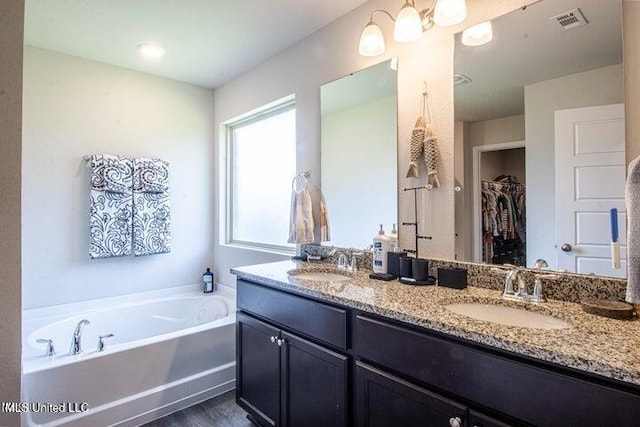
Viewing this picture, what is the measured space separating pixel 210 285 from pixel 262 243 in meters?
0.74

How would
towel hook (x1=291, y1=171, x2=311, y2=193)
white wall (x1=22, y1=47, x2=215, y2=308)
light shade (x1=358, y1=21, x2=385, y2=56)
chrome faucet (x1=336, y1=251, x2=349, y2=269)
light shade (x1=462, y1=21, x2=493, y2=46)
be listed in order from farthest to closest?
white wall (x1=22, y1=47, x2=215, y2=308), towel hook (x1=291, y1=171, x2=311, y2=193), chrome faucet (x1=336, y1=251, x2=349, y2=269), light shade (x1=358, y1=21, x2=385, y2=56), light shade (x1=462, y1=21, x2=493, y2=46)

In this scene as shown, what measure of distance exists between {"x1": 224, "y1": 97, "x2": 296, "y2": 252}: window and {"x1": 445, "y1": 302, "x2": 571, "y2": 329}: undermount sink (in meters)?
1.61

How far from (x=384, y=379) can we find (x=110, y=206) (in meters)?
2.51

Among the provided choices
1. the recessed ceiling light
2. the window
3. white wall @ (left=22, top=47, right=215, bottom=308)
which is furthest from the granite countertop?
the recessed ceiling light

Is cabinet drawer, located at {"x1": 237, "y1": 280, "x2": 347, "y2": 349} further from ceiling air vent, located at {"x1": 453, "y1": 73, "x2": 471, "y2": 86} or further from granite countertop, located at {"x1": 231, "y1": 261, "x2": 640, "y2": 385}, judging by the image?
ceiling air vent, located at {"x1": 453, "y1": 73, "x2": 471, "y2": 86}

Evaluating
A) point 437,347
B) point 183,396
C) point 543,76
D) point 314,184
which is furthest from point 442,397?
point 183,396

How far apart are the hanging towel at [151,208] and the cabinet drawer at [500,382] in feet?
7.71

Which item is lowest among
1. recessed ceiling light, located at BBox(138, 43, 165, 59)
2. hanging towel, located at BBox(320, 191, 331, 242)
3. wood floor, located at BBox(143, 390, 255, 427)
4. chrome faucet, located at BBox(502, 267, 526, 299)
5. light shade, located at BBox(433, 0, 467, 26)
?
wood floor, located at BBox(143, 390, 255, 427)

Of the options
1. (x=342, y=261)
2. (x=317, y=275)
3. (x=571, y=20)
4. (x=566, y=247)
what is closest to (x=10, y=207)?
(x=317, y=275)

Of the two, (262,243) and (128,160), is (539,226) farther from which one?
(128,160)

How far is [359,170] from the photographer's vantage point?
2086mm

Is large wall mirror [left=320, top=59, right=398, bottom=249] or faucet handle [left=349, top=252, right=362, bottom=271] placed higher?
large wall mirror [left=320, top=59, right=398, bottom=249]

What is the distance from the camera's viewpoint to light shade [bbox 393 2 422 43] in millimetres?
1557

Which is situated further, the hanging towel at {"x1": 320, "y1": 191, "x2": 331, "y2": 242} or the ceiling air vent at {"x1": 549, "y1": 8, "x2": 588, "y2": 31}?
the hanging towel at {"x1": 320, "y1": 191, "x2": 331, "y2": 242}
